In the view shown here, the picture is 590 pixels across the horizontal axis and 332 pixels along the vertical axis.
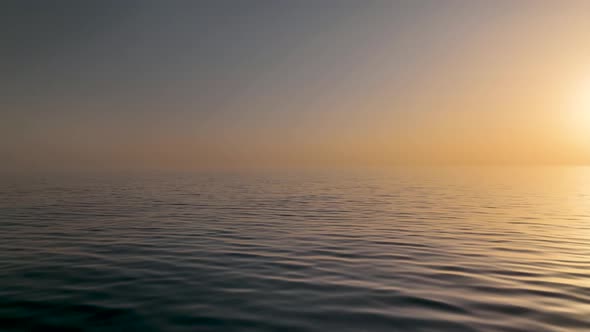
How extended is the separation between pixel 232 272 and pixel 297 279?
1850 millimetres

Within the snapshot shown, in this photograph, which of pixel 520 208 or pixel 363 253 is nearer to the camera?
pixel 363 253

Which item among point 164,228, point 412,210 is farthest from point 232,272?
point 412,210

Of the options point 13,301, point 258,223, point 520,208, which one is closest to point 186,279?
point 13,301

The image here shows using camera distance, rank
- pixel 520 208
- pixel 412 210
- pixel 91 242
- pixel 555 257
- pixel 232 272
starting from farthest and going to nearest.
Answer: pixel 520 208, pixel 412 210, pixel 91 242, pixel 555 257, pixel 232 272

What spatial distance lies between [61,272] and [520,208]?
28541 mm

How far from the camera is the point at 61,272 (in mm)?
9820

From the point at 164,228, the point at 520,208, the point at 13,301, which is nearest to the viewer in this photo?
the point at 13,301

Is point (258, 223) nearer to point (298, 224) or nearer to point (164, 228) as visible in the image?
point (298, 224)

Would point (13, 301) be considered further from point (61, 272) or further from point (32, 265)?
point (32, 265)

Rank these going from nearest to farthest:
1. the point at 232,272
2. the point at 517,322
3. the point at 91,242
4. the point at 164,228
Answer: the point at 517,322 → the point at 232,272 → the point at 91,242 → the point at 164,228

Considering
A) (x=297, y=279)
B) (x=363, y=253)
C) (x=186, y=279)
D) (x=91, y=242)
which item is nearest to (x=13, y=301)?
(x=186, y=279)

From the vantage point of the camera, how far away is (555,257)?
1208 cm

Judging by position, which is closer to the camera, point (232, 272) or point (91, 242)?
point (232, 272)

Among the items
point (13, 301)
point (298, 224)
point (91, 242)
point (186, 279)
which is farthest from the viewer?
point (298, 224)
